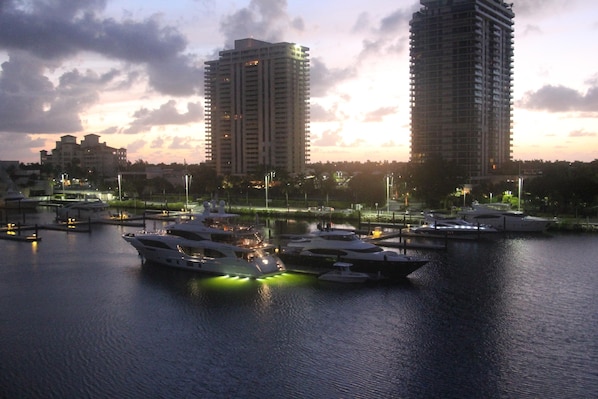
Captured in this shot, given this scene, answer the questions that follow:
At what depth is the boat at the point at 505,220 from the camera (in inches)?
2202

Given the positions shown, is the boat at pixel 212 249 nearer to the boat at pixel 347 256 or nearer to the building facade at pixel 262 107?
the boat at pixel 347 256

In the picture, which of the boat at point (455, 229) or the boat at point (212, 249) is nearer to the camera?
the boat at point (212, 249)

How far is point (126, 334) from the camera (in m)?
25.2

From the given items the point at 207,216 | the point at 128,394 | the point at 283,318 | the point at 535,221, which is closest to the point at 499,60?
the point at 535,221

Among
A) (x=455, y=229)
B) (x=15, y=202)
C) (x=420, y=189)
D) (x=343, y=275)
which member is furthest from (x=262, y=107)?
(x=343, y=275)

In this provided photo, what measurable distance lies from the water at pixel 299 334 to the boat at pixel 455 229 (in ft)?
46.2

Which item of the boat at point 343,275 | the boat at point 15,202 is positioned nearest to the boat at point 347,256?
the boat at point 343,275

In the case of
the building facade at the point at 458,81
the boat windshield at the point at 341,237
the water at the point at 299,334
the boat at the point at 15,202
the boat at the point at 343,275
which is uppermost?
the building facade at the point at 458,81

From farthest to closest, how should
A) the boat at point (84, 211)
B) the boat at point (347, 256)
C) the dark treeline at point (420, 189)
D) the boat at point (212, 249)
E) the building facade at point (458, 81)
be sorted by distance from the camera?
the building facade at point (458, 81) → the boat at point (84, 211) → the dark treeline at point (420, 189) → the boat at point (212, 249) → the boat at point (347, 256)

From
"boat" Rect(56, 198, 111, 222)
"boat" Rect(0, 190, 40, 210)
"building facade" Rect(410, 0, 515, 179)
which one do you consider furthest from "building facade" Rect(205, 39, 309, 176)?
"boat" Rect(56, 198, 111, 222)

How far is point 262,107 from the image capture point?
17438 centimetres

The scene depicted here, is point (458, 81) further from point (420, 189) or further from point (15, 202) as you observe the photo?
point (15, 202)

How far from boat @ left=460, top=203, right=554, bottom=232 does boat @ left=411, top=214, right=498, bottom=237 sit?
6.48 ft

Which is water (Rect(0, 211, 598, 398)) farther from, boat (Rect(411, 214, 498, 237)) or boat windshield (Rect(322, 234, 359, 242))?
boat (Rect(411, 214, 498, 237))
